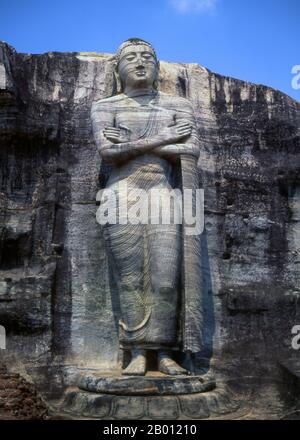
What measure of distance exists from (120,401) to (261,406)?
1664 mm

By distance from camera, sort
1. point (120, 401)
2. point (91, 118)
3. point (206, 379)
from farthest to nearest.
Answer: point (91, 118), point (206, 379), point (120, 401)

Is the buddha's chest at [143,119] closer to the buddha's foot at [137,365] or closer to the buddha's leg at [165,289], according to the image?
the buddha's leg at [165,289]

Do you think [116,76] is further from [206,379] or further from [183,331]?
[206,379]

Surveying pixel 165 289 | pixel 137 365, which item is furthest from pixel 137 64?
pixel 137 365

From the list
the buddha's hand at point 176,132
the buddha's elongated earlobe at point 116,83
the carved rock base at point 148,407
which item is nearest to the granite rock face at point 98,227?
the buddha's elongated earlobe at point 116,83

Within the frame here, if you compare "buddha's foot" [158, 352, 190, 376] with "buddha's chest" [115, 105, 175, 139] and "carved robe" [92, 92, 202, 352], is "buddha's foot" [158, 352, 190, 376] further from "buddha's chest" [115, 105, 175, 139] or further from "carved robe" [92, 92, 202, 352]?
"buddha's chest" [115, 105, 175, 139]

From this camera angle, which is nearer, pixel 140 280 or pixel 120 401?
pixel 120 401

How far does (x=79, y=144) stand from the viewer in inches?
342

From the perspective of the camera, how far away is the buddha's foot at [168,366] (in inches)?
282

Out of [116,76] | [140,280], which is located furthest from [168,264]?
[116,76]

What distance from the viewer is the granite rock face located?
7.90m

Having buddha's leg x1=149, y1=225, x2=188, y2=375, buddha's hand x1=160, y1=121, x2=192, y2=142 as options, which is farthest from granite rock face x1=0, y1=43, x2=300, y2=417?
buddha's hand x1=160, y1=121, x2=192, y2=142

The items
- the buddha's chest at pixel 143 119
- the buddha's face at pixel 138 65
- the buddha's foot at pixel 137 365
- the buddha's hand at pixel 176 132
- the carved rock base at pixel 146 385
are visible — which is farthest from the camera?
the buddha's face at pixel 138 65

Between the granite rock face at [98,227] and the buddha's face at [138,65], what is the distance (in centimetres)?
69
